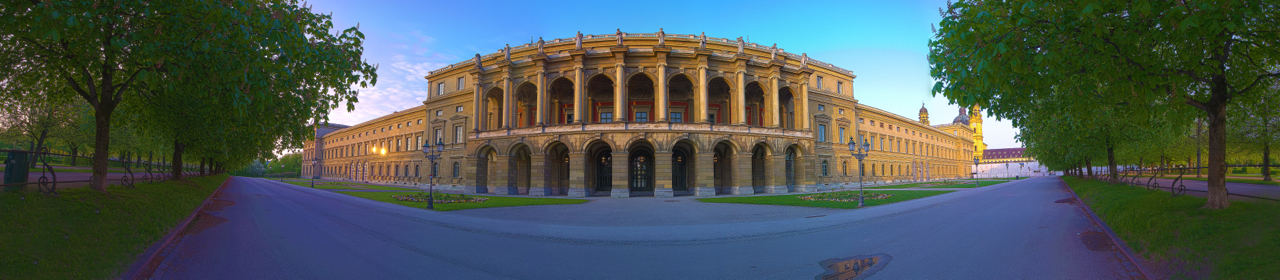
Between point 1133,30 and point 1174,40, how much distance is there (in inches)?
22.6

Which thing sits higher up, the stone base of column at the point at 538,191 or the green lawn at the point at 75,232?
the green lawn at the point at 75,232

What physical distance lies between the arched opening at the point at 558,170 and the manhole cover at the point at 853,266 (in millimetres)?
27989

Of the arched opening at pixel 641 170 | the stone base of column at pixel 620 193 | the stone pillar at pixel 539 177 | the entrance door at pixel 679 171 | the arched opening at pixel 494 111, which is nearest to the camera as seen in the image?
the stone base of column at pixel 620 193

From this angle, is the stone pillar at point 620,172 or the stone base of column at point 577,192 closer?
the stone pillar at point 620,172

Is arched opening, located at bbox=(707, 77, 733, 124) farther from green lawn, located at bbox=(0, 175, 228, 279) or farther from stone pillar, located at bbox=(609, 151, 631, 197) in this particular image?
green lawn, located at bbox=(0, 175, 228, 279)

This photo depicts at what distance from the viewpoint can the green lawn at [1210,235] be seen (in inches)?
227

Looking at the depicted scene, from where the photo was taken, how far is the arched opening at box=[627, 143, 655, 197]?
35.8m

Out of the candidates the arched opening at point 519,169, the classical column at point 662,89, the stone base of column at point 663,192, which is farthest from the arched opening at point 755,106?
the arched opening at point 519,169

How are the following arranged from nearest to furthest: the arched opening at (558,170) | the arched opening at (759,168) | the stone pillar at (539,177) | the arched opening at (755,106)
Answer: the stone pillar at (539,177) < the arched opening at (558,170) < the arched opening at (759,168) < the arched opening at (755,106)

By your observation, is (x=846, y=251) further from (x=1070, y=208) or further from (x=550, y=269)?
(x=1070, y=208)

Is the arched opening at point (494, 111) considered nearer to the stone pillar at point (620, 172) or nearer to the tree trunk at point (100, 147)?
the stone pillar at point (620, 172)

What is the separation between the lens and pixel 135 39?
317 inches

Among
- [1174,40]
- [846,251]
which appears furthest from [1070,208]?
[846,251]

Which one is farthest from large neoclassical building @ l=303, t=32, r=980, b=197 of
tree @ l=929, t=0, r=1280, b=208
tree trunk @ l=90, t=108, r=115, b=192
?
tree @ l=929, t=0, r=1280, b=208
